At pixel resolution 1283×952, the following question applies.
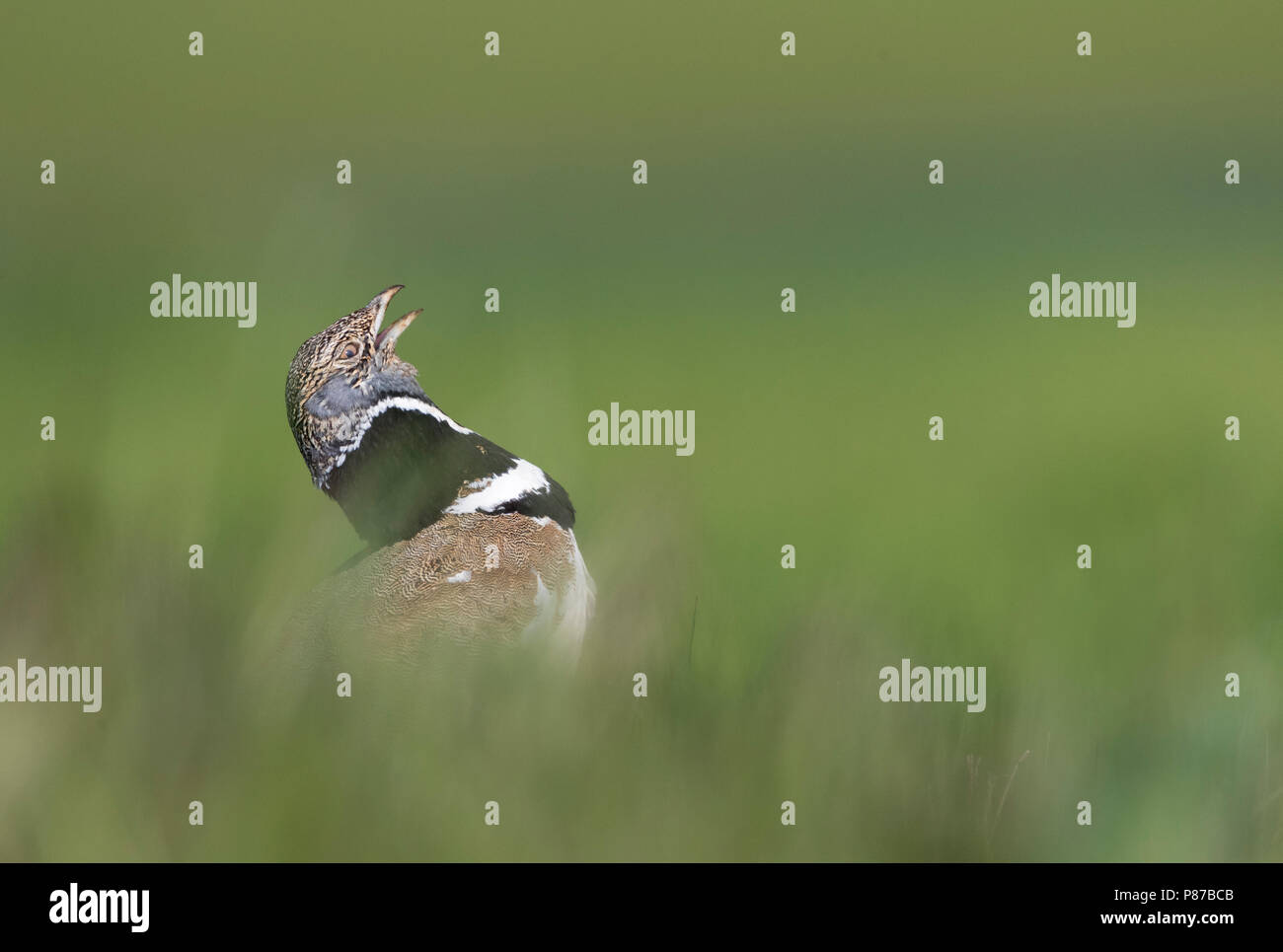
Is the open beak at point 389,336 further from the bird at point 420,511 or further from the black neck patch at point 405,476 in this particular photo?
the black neck patch at point 405,476

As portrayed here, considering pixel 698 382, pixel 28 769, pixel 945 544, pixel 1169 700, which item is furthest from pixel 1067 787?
pixel 698 382

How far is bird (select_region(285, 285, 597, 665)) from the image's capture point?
18.2ft

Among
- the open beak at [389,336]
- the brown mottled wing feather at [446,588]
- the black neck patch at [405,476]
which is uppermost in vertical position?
the open beak at [389,336]

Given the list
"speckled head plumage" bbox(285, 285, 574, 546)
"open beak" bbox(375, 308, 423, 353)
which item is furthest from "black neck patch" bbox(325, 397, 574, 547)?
"open beak" bbox(375, 308, 423, 353)

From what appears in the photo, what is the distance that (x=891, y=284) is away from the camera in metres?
22.9

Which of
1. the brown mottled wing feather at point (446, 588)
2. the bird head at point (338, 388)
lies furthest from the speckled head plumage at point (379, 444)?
the brown mottled wing feather at point (446, 588)

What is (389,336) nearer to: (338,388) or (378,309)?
(378,309)

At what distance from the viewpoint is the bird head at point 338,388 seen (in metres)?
5.86

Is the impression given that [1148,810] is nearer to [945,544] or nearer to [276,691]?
[276,691]

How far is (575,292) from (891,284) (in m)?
4.87

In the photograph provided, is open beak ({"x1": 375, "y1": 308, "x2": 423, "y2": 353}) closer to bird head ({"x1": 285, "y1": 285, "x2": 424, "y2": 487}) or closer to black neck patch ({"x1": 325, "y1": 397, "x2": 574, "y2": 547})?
bird head ({"x1": 285, "y1": 285, "x2": 424, "y2": 487})

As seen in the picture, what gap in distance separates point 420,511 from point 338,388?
58cm

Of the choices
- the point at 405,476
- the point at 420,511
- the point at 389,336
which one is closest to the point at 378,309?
the point at 389,336

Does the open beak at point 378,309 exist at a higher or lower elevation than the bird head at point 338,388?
higher
